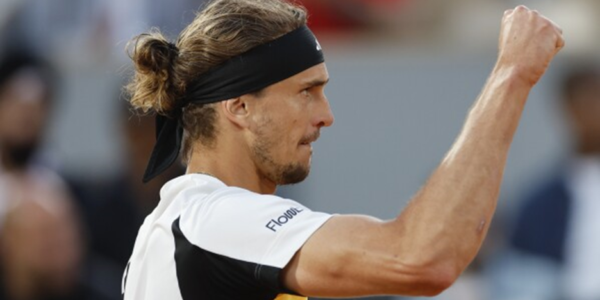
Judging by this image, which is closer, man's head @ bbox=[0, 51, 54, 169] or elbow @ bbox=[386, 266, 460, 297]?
elbow @ bbox=[386, 266, 460, 297]

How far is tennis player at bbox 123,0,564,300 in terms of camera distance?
12.0 ft

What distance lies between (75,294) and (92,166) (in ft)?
6.40

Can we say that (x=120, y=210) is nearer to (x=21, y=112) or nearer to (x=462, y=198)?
(x=21, y=112)

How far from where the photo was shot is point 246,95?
168 inches

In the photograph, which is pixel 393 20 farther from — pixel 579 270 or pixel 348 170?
pixel 579 270

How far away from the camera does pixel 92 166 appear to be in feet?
30.8

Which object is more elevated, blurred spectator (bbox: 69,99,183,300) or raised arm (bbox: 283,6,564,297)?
raised arm (bbox: 283,6,564,297)

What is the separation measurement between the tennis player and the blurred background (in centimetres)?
329

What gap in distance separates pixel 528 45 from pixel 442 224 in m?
0.62

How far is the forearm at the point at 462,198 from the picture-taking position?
3604 mm

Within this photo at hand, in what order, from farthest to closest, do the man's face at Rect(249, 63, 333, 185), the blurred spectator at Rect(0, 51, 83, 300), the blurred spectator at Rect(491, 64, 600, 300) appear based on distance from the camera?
the blurred spectator at Rect(491, 64, 600, 300) < the blurred spectator at Rect(0, 51, 83, 300) < the man's face at Rect(249, 63, 333, 185)

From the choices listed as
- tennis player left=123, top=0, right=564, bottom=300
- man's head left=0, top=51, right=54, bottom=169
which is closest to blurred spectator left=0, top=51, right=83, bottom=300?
man's head left=0, top=51, right=54, bottom=169

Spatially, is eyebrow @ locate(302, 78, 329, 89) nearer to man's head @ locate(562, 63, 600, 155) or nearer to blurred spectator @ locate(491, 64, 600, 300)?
blurred spectator @ locate(491, 64, 600, 300)

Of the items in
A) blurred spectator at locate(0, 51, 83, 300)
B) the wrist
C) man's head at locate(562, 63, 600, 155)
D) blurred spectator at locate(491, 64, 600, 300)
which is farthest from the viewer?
man's head at locate(562, 63, 600, 155)
